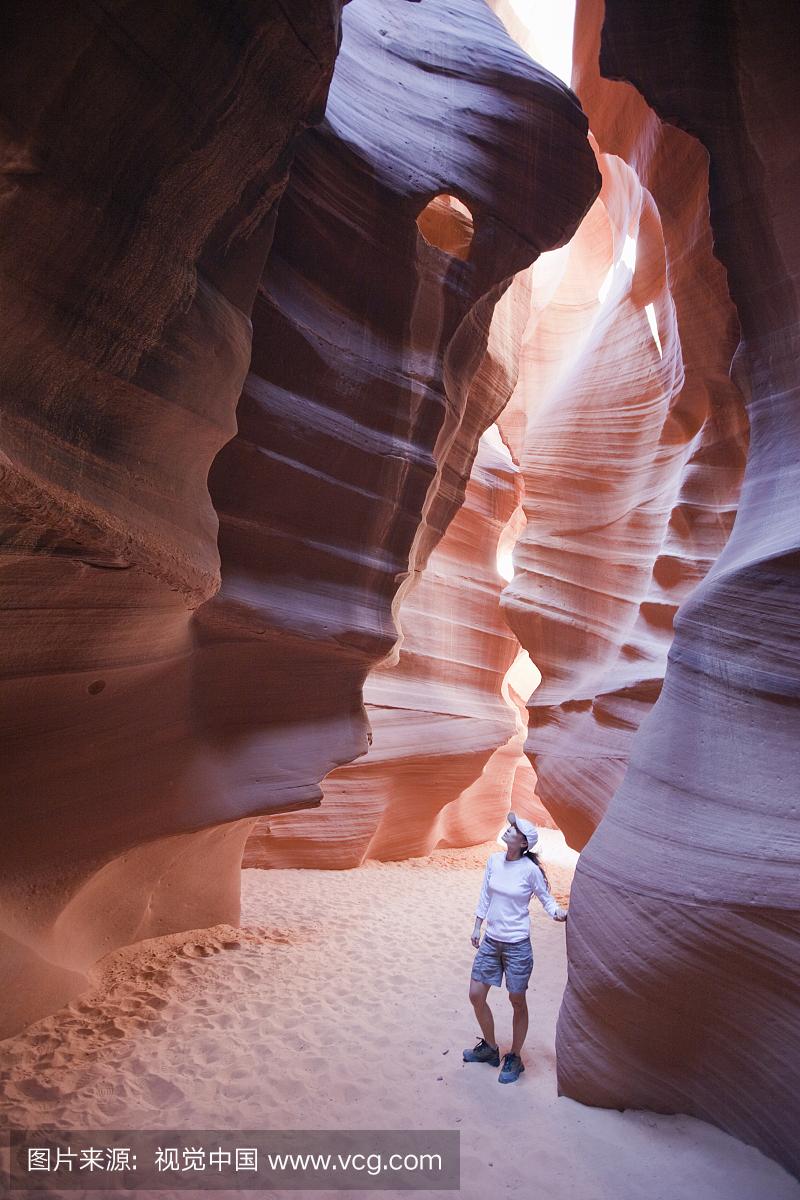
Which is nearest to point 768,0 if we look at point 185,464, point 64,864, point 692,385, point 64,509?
point 692,385

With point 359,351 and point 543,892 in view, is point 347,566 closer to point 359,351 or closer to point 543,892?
point 359,351

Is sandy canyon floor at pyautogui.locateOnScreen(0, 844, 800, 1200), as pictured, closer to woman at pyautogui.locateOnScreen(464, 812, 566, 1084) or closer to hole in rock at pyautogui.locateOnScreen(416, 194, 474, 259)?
woman at pyautogui.locateOnScreen(464, 812, 566, 1084)

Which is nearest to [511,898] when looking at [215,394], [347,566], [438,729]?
[347,566]

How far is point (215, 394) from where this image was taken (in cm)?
309

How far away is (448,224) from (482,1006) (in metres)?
6.90

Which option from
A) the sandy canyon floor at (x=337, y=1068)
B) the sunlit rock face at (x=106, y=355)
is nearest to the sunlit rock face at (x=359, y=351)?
the sunlit rock face at (x=106, y=355)

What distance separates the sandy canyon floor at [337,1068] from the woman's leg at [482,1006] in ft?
0.79

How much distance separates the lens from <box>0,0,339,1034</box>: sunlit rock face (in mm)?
2201

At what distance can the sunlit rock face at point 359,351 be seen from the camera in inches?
189

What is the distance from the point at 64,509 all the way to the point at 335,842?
299 inches

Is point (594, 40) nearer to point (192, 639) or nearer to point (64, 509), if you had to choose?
point (192, 639)

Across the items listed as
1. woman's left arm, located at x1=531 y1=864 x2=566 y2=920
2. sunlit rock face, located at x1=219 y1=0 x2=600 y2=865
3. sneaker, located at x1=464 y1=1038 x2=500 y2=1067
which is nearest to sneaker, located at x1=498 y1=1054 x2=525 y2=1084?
sneaker, located at x1=464 y1=1038 x2=500 y2=1067

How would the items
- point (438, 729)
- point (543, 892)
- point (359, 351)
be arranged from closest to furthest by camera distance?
1. point (543, 892)
2. point (359, 351)
3. point (438, 729)

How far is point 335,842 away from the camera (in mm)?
8977
